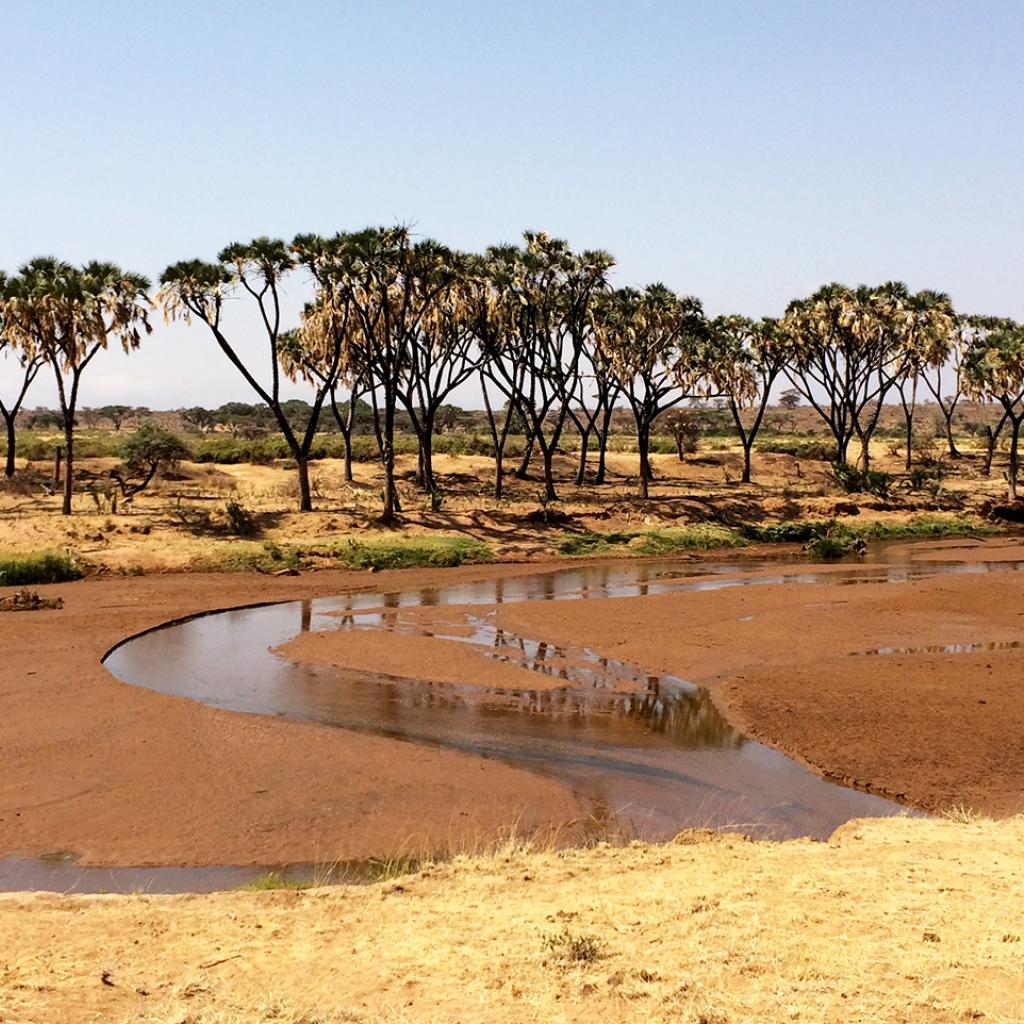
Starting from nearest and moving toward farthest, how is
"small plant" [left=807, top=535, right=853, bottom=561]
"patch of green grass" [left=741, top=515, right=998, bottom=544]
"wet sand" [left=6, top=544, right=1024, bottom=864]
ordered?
1. "wet sand" [left=6, top=544, right=1024, bottom=864]
2. "small plant" [left=807, top=535, right=853, bottom=561]
3. "patch of green grass" [left=741, top=515, right=998, bottom=544]

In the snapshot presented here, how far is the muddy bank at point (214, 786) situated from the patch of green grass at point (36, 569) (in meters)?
13.5

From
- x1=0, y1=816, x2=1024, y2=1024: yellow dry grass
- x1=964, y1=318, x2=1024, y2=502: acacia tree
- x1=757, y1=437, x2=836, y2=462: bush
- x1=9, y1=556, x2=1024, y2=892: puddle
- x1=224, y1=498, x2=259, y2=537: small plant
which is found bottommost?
x1=9, y1=556, x2=1024, y2=892: puddle

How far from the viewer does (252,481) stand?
5412cm

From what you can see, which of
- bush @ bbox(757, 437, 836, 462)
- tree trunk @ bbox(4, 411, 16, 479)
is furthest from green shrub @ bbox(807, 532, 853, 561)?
tree trunk @ bbox(4, 411, 16, 479)

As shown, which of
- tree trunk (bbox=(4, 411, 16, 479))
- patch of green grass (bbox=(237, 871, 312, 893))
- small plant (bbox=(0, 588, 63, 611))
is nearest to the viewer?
patch of green grass (bbox=(237, 871, 312, 893))

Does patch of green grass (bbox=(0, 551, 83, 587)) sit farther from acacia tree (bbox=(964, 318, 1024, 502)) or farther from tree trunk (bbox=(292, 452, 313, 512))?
acacia tree (bbox=(964, 318, 1024, 502))

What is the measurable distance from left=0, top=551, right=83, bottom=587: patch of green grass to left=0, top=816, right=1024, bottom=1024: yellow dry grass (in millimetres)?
24878

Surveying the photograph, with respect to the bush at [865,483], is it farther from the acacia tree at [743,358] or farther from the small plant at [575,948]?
the small plant at [575,948]

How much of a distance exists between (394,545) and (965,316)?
4712cm

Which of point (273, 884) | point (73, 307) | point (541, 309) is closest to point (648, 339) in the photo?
point (541, 309)

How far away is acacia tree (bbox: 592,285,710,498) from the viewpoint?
52938 mm

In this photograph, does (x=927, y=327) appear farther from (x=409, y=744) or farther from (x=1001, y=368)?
(x=409, y=744)

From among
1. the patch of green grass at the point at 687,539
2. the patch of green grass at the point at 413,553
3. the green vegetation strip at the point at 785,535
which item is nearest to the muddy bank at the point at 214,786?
the patch of green grass at the point at 413,553

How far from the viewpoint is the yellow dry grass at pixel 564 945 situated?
275 inches
